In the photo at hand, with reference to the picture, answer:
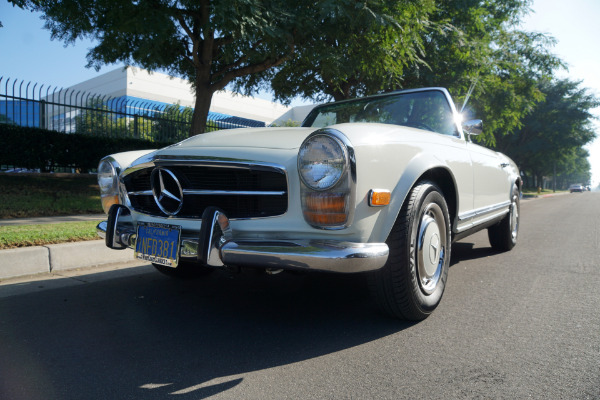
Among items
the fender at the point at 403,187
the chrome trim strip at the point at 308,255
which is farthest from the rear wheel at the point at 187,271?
the fender at the point at 403,187

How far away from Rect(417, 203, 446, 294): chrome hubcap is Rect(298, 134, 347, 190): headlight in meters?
0.75

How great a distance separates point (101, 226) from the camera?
3.05 metres

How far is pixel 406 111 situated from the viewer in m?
3.73

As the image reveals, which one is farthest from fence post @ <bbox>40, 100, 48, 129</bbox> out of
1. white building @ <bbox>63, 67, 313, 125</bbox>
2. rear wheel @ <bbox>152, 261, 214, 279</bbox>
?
white building @ <bbox>63, 67, 313, 125</bbox>

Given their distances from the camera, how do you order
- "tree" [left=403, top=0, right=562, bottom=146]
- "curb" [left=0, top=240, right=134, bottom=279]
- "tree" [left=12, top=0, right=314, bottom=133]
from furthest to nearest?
"tree" [left=403, top=0, right=562, bottom=146] → "tree" [left=12, top=0, right=314, bottom=133] → "curb" [left=0, top=240, right=134, bottom=279]

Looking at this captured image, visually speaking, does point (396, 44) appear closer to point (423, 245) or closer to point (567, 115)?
point (423, 245)

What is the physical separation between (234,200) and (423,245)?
1149mm

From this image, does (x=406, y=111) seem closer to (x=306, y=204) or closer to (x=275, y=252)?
(x=306, y=204)

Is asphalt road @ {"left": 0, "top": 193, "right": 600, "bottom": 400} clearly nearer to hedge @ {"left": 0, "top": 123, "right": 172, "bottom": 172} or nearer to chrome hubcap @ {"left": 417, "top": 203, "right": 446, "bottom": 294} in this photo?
chrome hubcap @ {"left": 417, "top": 203, "right": 446, "bottom": 294}

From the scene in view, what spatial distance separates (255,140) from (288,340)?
1177 mm

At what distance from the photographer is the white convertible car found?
2215 millimetres

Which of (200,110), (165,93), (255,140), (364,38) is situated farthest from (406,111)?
(165,93)

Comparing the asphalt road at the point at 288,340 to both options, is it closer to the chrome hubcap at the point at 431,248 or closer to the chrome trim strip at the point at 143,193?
the chrome hubcap at the point at 431,248

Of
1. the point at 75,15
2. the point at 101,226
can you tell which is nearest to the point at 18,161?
the point at 75,15
